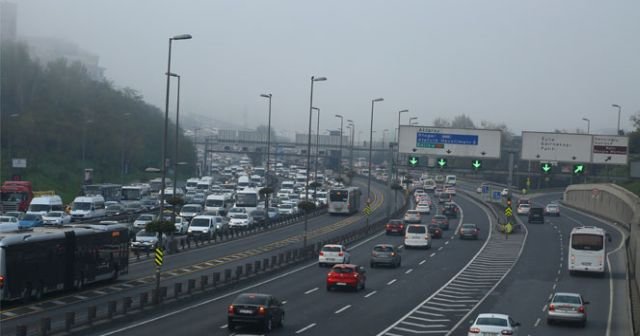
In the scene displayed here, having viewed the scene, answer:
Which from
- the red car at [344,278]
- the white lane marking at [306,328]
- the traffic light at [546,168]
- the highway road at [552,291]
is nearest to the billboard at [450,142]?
the traffic light at [546,168]

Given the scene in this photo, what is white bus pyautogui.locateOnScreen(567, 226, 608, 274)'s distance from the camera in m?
48.6

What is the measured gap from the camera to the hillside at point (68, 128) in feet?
344

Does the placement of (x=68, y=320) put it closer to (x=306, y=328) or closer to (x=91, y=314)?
(x=91, y=314)

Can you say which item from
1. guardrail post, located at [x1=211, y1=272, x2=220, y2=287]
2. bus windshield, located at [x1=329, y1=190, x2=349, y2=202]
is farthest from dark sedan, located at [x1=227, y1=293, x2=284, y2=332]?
bus windshield, located at [x1=329, y1=190, x2=349, y2=202]

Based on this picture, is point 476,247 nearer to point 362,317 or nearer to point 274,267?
point 274,267

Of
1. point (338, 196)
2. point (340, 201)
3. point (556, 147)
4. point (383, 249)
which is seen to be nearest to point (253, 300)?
point (383, 249)

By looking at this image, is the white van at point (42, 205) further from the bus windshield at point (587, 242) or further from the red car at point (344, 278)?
the bus windshield at point (587, 242)

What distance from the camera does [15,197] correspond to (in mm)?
72938

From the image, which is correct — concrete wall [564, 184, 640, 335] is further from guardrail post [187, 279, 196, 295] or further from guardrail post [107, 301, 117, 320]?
guardrail post [107, 301, 117, 320]

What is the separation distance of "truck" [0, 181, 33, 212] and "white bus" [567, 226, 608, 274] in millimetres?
44658

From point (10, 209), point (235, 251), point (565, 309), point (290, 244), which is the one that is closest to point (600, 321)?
point (565, 309)

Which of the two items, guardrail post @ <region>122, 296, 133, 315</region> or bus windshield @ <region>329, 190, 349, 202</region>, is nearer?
guardrail post @ <region>122, 296, 133, 315</region>

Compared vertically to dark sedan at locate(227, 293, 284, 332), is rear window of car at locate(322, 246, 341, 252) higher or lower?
lower

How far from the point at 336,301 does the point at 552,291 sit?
12.2 meters
